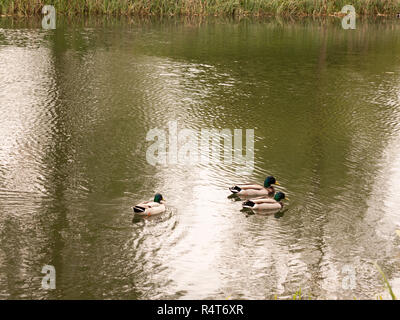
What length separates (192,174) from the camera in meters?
11.3

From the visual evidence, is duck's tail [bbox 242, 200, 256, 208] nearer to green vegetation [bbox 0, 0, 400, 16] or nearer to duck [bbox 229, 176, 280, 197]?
duck [bbox 229, 176, 280, 197]

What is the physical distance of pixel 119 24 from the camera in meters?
27.3

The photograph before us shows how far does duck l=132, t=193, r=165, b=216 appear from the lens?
9273 millimetres
